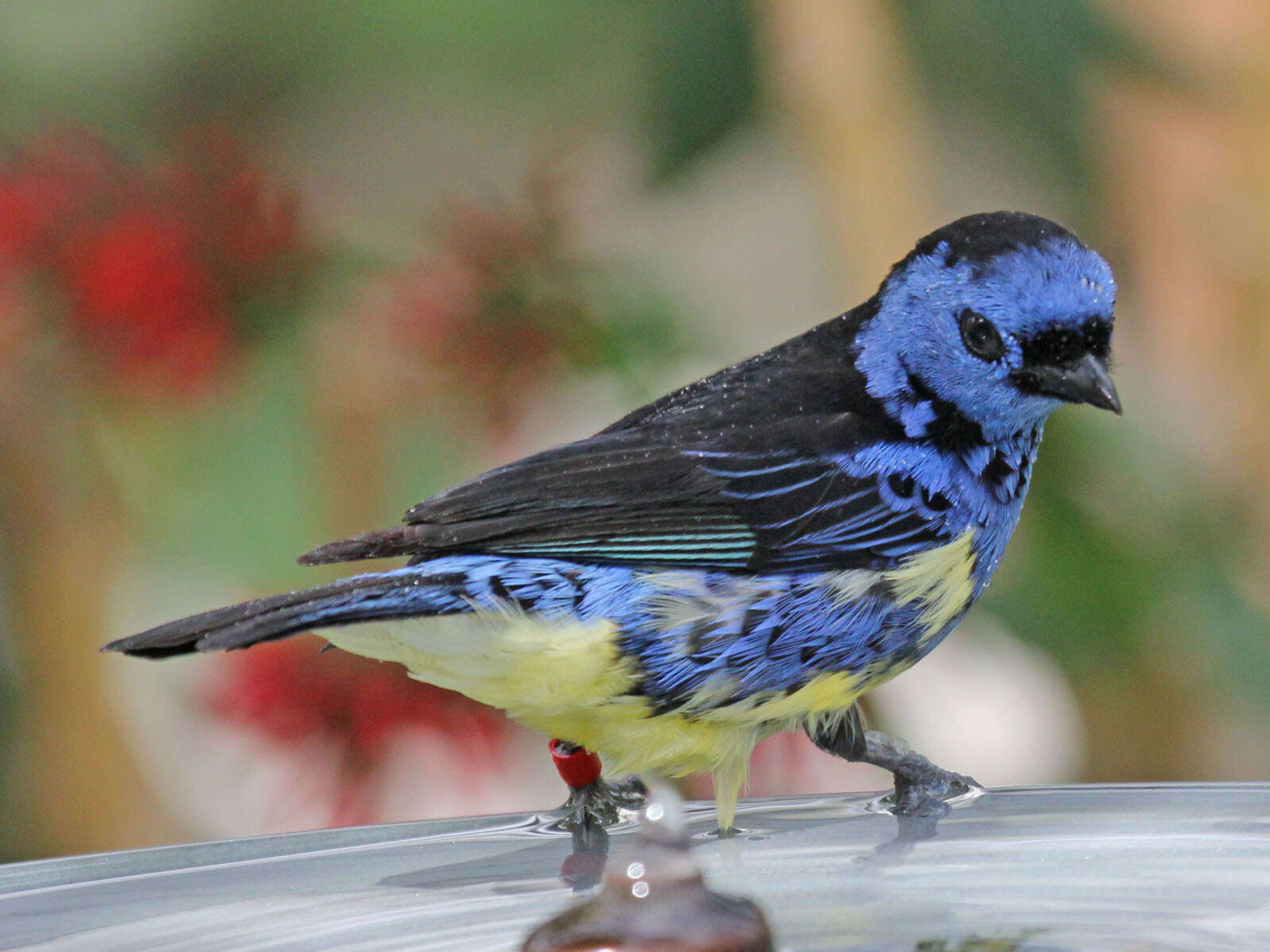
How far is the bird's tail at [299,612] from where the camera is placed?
1671 mm

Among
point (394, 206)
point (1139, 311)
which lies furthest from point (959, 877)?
point (1139, 311)

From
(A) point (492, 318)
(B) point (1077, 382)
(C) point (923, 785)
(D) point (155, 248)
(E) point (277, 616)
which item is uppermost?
(D) point (155, 248)

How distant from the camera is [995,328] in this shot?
2053 millimetres

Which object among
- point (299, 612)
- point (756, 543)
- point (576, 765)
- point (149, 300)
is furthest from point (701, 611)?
point (149, 300)

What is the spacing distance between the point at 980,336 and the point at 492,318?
90cm

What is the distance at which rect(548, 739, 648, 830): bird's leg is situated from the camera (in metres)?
2.15

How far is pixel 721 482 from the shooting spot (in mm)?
2031

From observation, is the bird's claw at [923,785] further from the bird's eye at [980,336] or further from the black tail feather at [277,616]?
the black tail feather at [277,616]

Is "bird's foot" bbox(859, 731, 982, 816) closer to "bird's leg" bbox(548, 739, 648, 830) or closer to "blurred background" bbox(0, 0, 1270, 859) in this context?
"bird's leg" bbox(548, 739, 648, 830)

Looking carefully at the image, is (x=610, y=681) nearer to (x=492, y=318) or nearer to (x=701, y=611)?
(x=701, y=611)

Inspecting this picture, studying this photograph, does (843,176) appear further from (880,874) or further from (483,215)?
(880,874)

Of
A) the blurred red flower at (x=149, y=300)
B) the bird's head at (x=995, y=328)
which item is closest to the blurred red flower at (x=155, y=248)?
the blurred red flower at (x=149, y=300)

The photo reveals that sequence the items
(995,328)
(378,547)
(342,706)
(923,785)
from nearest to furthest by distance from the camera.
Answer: (378,547) < (995,328) < (923,785) < (342,706)

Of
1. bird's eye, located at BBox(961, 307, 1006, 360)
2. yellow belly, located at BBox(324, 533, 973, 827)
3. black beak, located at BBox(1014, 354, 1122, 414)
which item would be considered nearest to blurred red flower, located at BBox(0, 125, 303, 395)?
yellow belly, located at BBox(324, 533, 973, 827)
